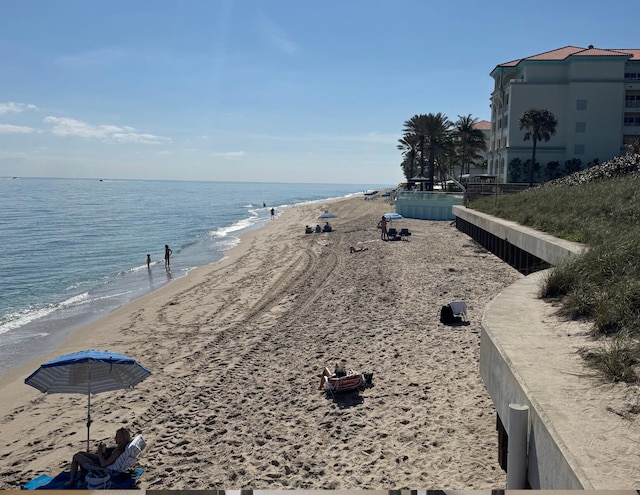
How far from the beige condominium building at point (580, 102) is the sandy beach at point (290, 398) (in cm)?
3564

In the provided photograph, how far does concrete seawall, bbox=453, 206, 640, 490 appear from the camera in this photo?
4.01m

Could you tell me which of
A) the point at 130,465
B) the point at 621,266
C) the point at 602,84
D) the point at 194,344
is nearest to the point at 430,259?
the point at 194,344

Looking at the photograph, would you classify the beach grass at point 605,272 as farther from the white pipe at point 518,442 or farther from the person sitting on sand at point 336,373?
the person sitting on sand at point 336,373

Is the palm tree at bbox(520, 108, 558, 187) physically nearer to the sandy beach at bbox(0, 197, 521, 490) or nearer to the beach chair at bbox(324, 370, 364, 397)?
the sandy beach at bbox(0, 197, 521, 490)

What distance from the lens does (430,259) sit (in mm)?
23531

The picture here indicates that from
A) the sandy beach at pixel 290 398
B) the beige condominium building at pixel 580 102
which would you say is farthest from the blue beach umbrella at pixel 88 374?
the beige condominium building at pixel 580 102

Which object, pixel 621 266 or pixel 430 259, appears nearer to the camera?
pixel 621 266

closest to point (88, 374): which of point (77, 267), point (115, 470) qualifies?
point (115, 470)

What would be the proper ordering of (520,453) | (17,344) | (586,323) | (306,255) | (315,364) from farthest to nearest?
(306,255) < (17,344) < (315,364) < (586,323) < (520,453)

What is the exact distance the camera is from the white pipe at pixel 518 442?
4.90 metres

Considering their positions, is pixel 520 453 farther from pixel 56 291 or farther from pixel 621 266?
pixel 56 291

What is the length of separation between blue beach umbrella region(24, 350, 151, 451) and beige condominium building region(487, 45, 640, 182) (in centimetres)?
4859

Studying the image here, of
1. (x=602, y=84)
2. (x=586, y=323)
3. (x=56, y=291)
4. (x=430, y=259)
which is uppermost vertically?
(x=602, y=84)

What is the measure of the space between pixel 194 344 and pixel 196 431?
549cm
